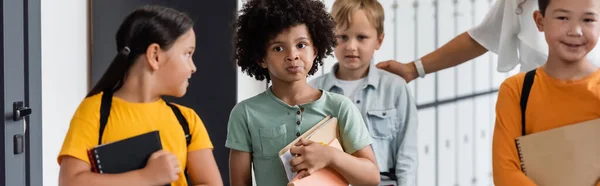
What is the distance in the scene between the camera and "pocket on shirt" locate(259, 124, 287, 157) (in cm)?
207

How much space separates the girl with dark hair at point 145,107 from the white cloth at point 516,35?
4.76 feet

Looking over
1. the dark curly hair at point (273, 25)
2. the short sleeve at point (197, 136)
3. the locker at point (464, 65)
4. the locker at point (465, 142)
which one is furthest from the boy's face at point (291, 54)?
the locker at point (465, 142)

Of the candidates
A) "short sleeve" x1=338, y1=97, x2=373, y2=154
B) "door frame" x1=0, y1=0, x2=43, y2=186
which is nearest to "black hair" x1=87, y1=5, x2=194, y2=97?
"short sleeve" x1=338, y1=97, x2=373, y2=154

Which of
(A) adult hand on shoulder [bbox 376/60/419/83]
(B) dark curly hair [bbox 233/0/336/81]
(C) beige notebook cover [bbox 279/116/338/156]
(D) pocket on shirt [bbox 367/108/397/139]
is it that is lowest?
(D) pocket on shirt [bbox 367/108/397/139]

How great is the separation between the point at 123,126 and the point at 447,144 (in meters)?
3.80

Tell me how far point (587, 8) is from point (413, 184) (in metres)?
1.00

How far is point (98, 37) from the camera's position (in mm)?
3336

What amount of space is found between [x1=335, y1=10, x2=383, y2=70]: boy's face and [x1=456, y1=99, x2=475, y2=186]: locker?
2.45 metres

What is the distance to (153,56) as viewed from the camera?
1676mm

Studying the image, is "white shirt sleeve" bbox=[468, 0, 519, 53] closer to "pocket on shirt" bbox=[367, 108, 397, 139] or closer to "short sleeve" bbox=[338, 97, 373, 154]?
"pocket on shirt" bbox=[367, 108, 397, 139]

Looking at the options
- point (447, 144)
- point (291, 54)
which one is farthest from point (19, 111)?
point (447, 144)

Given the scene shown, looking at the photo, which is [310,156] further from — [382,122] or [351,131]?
[382,122]

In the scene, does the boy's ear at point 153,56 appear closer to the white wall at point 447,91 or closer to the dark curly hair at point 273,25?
the dark curly hair at point 273,25

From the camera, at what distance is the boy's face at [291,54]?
2.02 metres
